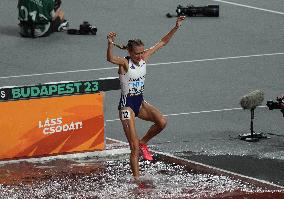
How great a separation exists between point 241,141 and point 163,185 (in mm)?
3830

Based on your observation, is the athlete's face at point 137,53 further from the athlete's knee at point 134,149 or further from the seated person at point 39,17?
the seated person at point 39,17

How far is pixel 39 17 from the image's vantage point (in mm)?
35219

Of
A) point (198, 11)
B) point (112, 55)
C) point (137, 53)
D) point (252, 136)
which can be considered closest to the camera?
point (112, 55)

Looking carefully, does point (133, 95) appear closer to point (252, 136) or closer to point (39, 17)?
point (252, 136)

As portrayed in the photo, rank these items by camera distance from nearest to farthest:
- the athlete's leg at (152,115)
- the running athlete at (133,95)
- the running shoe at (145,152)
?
1. the running athlete at (133,95)
2. the athlete's leg at (152,115)
3. the running shoe at (145,152)

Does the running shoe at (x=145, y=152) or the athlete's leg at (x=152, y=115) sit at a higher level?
the athlete's leg at (x=152, y=115)

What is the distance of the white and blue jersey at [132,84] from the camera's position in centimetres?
2259

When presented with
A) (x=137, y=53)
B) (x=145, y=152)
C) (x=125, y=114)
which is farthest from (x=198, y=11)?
(x=125, y=114)

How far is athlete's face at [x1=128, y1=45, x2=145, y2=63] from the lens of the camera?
73.7 ft

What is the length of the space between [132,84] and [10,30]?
48.8ft

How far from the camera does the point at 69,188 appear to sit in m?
21.8

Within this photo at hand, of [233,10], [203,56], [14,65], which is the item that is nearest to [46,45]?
[14,65]

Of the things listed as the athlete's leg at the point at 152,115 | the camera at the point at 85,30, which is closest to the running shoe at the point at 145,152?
the athlete's leg at the point at 152,115

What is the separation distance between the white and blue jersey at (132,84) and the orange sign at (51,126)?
163 centimetres
